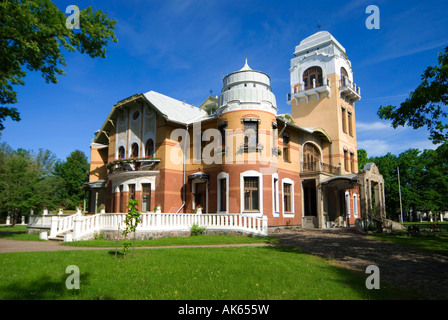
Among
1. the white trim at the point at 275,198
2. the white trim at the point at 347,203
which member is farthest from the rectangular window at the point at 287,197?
the white trim at the point at 347,203

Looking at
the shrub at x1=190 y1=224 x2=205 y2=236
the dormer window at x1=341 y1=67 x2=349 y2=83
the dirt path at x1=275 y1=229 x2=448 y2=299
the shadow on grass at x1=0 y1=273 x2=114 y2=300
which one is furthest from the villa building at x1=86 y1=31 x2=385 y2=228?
the shadow on grass at x1=0 y1=273 x2=114 y2=300

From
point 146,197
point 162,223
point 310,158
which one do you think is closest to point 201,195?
point 146,197

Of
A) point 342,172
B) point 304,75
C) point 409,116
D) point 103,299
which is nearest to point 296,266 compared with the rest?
point 103,299

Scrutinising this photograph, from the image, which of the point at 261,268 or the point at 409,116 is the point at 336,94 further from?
the point at 261,268

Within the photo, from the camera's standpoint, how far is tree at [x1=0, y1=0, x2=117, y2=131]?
10773 millimetres

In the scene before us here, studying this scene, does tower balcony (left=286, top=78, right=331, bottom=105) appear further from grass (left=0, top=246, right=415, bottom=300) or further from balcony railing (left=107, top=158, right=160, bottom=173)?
grass (left=0, top=246, right=415, bottom=300)

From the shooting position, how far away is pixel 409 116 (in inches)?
463

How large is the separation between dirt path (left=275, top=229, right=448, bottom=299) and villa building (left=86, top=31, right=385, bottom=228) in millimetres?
6766

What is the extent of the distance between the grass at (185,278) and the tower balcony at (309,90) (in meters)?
19.6

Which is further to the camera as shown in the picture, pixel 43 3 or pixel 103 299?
pixel 43 3

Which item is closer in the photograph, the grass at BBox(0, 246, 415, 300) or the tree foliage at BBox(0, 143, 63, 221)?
the grass at BBox(0, 246, 415, 300)
